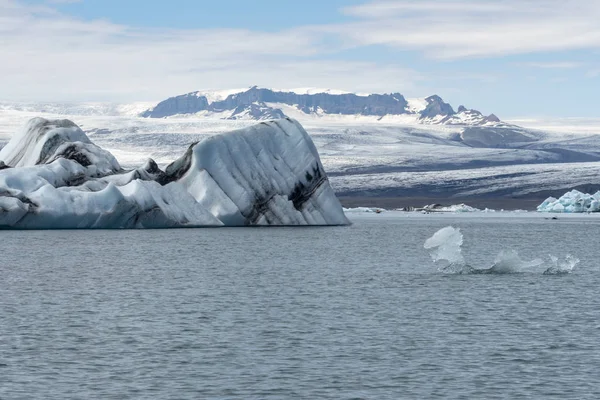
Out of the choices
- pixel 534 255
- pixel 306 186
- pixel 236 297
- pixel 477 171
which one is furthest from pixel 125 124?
pixel 236 297

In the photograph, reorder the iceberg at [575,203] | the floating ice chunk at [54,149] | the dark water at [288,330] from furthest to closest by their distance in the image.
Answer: the iceberg at [575,203] < the floating ice chunk at [54,149] < the dark water at [288,330]

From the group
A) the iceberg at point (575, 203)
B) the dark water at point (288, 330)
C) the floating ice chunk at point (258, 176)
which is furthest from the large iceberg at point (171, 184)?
the iceberg at point (575, 203)

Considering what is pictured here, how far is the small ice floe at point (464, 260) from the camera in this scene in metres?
30.7

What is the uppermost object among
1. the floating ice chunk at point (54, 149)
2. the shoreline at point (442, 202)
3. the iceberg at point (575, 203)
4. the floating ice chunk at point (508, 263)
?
the floating ice chunk at point (54, 149)

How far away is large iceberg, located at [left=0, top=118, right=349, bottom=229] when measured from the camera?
51.3m

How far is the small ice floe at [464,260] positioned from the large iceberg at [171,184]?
21.3 metres

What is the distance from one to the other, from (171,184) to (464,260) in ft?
81.3

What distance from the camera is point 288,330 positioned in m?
21.0

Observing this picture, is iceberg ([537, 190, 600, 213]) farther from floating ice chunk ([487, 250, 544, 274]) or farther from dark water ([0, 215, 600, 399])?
floating ice chunk ([487, 250, 544, 274])

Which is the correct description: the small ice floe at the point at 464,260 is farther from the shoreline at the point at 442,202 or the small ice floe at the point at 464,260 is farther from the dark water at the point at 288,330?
the shoreline at the point at 442,202

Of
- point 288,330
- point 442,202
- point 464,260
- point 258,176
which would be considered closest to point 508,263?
point 464,260

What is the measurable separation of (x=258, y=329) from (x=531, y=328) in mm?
5526

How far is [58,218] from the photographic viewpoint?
169 feet

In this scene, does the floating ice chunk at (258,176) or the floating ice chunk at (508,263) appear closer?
the floating ice chunk at (508,263)
